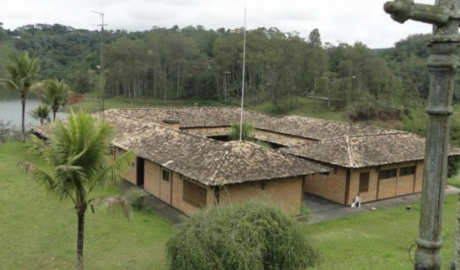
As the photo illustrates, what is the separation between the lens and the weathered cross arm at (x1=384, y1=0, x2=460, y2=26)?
10.0 ft

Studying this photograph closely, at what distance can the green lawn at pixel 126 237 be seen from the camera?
13.1m

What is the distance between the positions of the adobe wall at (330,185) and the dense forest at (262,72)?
31243 mm

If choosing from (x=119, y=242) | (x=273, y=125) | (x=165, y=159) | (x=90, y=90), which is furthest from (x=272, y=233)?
(x=90, y=90)

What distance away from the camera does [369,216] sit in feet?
62.8

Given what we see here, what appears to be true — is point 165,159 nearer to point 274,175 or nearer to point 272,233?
point 274,175

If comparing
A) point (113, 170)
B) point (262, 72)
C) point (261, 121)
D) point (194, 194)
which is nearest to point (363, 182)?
point (194, 194)

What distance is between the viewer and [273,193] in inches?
701

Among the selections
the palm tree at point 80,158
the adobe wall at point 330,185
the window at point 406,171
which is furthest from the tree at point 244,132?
the palm tree at point 80,158

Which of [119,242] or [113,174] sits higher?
[113,174]

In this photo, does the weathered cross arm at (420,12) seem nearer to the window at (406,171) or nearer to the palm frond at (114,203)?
the palm frond at (114,203)

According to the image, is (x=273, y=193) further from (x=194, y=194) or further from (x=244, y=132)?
(x=244, y=132)

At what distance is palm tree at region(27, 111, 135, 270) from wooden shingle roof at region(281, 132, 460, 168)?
12.3 metres

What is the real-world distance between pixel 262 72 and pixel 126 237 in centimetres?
4920

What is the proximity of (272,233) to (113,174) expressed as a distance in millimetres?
4028
